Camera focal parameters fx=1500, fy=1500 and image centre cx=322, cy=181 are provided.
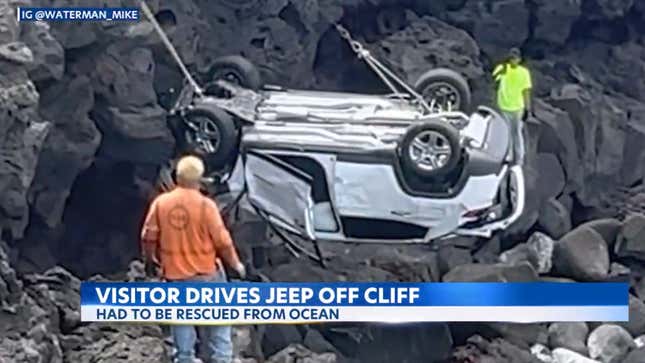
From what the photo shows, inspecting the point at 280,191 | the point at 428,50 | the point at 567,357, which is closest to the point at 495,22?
the point at 428,50

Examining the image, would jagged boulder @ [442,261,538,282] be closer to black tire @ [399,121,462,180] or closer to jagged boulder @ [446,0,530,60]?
black tire @ [399,121,462,180]

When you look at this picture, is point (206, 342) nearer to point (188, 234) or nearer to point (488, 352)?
point (188, 234)

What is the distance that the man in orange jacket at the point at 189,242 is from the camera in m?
5.95

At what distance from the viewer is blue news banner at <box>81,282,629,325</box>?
6.38 metres

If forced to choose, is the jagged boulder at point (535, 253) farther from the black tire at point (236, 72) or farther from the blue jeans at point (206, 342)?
the blue jeans at point (206, 342)

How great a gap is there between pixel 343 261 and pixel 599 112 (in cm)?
344

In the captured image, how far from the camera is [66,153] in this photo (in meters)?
8.84

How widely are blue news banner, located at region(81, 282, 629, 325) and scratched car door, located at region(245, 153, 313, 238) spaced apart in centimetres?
148

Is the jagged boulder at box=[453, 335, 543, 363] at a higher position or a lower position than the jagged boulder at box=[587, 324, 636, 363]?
lower

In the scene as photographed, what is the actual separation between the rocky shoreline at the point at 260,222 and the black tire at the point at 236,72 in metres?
0.20

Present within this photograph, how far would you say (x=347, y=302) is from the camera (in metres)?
7.20

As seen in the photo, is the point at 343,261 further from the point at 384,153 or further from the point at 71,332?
the point at 71,332

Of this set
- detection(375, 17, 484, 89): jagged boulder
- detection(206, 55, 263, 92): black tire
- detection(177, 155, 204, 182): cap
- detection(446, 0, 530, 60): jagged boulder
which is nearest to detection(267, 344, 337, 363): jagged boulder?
detection(177, 155, 204, 182): cap

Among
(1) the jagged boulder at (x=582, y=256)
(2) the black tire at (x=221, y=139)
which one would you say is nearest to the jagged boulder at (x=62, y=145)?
(2) the black tire at (x=221, y=139)
